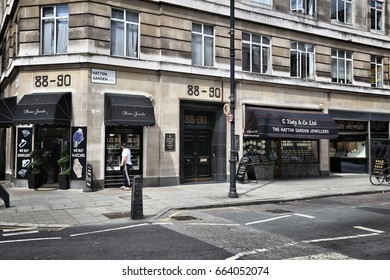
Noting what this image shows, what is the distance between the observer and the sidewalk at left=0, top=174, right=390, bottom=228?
9516 mm

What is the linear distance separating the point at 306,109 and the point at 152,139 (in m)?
9.41

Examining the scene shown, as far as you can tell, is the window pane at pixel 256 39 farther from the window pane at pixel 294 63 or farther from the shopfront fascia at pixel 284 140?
the shopfront fascia at pixel 284 140

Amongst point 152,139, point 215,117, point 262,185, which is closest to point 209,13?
point 215,117

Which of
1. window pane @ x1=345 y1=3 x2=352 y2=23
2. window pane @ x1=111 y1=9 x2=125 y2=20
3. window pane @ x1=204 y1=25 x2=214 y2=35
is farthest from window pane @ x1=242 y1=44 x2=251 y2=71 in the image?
window pane @ x1=345 y1=3 x2=352 y2=23

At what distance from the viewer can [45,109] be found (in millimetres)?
14453

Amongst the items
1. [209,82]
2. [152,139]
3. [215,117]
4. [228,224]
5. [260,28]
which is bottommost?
[228,224]

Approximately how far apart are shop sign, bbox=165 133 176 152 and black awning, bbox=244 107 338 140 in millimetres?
3832

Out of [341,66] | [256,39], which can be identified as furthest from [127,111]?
[341,66]

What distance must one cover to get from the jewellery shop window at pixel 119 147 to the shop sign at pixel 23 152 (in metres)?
3.28

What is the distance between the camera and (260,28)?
19.1 meters

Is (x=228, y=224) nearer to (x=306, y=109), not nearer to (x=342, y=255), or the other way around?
(x=342, y=255)

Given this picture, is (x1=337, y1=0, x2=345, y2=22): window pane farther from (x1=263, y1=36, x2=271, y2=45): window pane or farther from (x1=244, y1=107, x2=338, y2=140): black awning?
(x1=244, y1=107, x2=338, y2=140): black awning

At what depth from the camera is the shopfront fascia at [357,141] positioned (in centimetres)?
2282

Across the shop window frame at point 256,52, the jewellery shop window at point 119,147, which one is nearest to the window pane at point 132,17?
the jewellery shop window at point 119,147
